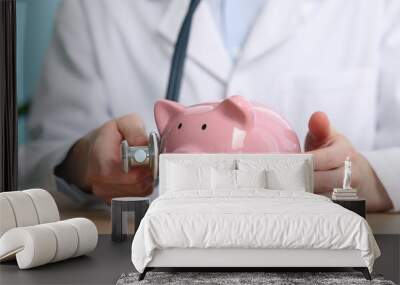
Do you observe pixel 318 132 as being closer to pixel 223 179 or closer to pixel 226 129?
pixel 226 129

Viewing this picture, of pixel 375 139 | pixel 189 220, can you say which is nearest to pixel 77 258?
pixel 189 220

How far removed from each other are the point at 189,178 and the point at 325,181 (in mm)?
1436

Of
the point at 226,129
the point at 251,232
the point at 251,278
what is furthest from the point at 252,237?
the point at 226,129

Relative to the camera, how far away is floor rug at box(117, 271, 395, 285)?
4.37 m

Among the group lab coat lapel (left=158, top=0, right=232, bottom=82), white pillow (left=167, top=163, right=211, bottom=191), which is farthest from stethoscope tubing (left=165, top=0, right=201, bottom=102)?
white pillow (left=167, top=163, right=211, bottom=191)

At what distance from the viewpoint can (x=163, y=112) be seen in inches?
252

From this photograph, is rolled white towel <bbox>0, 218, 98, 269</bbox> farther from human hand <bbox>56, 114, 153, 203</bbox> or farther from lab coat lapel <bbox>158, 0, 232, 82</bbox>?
lab coat lapel <bbox>158, 0, 232, 82</bbox>

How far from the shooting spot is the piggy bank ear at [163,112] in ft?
20.9

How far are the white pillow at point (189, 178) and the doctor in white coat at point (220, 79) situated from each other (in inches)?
40.0

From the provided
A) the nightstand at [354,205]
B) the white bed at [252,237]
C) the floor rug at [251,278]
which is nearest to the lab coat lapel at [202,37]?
the nightstand at [354,205]

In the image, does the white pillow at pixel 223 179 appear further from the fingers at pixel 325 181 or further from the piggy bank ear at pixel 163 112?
the fingers at pixel 325 181

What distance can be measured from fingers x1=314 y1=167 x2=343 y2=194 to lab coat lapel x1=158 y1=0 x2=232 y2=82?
47.9 inches

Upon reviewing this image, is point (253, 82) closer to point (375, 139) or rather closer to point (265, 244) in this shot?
point (375, 139)

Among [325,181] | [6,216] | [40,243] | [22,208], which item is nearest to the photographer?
[40,243]
